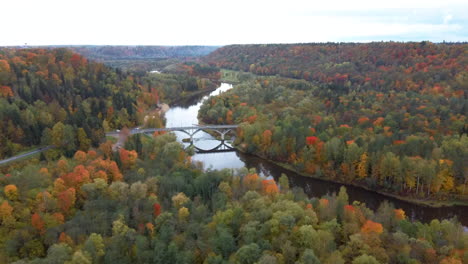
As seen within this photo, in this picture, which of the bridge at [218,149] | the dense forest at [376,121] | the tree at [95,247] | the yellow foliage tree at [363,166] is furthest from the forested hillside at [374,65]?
the tree at [95,247]

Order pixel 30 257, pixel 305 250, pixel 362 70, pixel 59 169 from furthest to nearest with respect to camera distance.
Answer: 1. pixel 362 70
2. pixel 59 169
3. pixel 30 257
4. pixel 305 250

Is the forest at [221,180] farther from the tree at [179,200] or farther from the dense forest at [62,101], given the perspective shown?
the dense forest at [62,101]

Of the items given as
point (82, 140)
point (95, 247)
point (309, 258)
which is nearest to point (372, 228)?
point (309, 258)

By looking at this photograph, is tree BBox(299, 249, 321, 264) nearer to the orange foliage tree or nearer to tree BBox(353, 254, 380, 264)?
tree BBox(353, 254, 380, 264)

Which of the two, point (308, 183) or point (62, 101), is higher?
point (62, 101)

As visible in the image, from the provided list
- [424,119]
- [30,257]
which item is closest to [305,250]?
[30,257]

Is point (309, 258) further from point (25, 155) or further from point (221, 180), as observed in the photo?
point (25, 155)

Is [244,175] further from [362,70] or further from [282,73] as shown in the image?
[282,73]
